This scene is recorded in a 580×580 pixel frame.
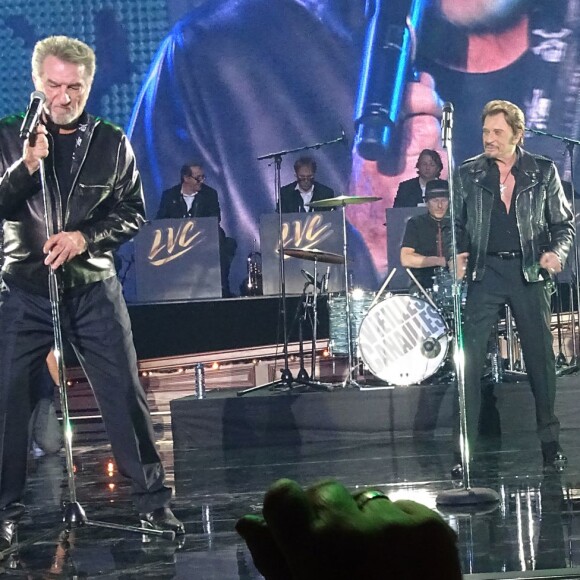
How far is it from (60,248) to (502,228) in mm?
2423

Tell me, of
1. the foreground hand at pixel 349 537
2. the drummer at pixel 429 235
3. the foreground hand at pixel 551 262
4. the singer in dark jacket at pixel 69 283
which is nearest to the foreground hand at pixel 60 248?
the singer in dark jacket at pixel 69 283

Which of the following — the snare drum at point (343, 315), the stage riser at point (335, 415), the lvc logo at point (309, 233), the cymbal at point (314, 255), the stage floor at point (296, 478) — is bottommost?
the stage floor at point (296, 478)

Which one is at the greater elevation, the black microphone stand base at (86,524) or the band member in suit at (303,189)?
the band member in suit at (303,189)

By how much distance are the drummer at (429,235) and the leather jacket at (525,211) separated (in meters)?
2.61

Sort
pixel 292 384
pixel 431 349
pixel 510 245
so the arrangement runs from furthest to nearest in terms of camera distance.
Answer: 1. pixel 292 384
2. pixel 431 349
3. pixel 510 245

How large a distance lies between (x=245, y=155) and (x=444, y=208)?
354cm

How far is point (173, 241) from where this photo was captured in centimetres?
935

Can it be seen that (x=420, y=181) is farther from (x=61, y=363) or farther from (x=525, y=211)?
(x=61, y=363)

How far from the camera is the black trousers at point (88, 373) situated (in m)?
3.81

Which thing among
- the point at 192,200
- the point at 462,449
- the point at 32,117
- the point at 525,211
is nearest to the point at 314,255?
the point at 525,211

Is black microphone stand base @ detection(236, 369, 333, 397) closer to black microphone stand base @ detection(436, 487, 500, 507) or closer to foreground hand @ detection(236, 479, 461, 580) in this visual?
black microphone stand base @ detection(436, 487, 500, 507)

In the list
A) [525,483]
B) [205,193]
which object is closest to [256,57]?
[205,193]

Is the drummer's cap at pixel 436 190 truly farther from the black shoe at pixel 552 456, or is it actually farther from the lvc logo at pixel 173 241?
the black shoe at pixel 552 456

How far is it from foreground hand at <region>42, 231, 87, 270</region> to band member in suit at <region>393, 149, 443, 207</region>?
6782mm
